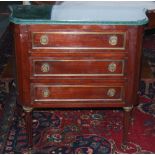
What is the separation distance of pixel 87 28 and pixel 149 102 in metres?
1.49

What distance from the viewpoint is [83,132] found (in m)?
2.88

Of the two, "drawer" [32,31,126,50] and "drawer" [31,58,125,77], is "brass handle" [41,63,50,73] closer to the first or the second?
"drawer" [31,58,125,77]

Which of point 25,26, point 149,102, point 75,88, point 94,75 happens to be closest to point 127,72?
point 94,75

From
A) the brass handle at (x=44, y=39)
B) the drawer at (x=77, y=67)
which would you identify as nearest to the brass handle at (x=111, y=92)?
the drawer at (x=77, y=67)

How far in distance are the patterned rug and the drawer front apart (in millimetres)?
440

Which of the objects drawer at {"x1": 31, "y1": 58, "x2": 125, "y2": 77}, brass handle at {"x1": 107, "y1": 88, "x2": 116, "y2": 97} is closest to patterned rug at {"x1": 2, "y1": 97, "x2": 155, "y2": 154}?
brass handle at {"x1": 107, "y1": 88, "x2": 116, "y2": 97}

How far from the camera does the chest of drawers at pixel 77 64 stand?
2246 mm

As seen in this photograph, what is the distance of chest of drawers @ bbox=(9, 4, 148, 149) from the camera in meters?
2.25

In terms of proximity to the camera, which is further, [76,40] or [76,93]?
[76,93]

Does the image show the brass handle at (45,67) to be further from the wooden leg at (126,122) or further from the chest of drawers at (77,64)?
the wooden leg at (126,122)

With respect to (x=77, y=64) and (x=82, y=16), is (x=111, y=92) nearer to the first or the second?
(x=77, y=64)

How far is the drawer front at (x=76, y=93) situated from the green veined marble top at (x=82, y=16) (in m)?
0.47

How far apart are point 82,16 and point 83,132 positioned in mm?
1081

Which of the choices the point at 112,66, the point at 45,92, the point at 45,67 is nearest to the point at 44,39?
the point at 45,67
